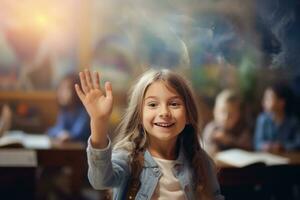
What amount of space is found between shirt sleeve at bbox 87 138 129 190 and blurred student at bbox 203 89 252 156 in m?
1.29

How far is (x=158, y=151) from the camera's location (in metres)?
1.12

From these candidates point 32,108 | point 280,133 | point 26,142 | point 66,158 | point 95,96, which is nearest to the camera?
point 95,96

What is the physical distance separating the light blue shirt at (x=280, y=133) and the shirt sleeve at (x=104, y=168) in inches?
62.0

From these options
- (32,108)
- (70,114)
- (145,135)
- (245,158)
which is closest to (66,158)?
(70,114)

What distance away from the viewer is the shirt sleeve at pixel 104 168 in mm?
966

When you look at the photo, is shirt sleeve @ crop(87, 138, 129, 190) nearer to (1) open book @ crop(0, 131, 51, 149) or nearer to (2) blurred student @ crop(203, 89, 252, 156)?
(1) open book @ crop(0, 131, 51, 149)

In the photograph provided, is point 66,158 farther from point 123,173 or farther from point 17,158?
point 123,173

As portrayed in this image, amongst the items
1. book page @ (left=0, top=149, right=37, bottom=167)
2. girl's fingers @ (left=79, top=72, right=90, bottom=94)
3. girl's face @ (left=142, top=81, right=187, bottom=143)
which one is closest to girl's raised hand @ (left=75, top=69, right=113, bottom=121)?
girl's fingers @ (left=79, top=72, right=90, bottom=94)

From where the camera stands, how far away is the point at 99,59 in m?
3.40

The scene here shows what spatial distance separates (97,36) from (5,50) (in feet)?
2.26

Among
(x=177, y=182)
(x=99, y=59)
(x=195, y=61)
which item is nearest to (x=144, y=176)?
(x=177, y=182)

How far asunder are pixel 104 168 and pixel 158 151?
0.62 feet

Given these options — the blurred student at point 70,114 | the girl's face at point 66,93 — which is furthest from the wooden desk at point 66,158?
the girl's face at point 66,93

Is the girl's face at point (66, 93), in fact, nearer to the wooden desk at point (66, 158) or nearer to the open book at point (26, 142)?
the open book at point (26, 142)
